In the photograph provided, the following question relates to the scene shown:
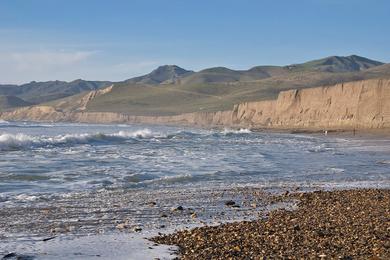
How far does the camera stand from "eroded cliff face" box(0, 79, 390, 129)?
6206cm

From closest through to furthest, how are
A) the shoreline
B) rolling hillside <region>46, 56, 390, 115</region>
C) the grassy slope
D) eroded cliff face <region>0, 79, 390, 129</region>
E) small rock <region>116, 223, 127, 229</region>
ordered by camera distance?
the shoreline → small rock <region>116, 223, 127, 229</region> → eroded cliff face <region>0, 79, 390, 129</region> → the grassy slope → rolling hillside <region>46, 56, 390, 115</region>

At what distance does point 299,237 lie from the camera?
29.4 ft

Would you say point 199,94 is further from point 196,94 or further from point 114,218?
point 114,218

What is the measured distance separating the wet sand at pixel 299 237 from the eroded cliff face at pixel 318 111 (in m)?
49.0

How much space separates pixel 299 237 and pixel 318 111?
68.9 m

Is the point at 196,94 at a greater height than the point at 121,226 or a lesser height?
greater

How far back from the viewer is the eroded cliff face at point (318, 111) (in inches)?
2443

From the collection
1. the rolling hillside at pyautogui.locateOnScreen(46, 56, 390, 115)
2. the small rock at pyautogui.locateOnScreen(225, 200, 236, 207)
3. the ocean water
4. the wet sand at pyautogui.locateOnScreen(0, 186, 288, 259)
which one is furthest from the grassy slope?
the small rock at pyautogui.locateOnScreen(225, 200, 236, 207)

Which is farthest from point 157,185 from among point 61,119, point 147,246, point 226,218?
point 61,119

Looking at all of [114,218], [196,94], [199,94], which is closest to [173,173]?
[114,218]

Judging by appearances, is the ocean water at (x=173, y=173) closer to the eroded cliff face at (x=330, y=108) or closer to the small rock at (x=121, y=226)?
the small rock at (x=121, y=226)

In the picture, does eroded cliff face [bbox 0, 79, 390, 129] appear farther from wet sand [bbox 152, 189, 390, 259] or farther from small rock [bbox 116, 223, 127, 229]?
small rock [bbox 116, 223, 127, 229]

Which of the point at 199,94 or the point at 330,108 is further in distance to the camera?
the point at 199,94

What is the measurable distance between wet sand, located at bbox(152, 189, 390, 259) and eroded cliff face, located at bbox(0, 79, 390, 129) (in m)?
49.0
